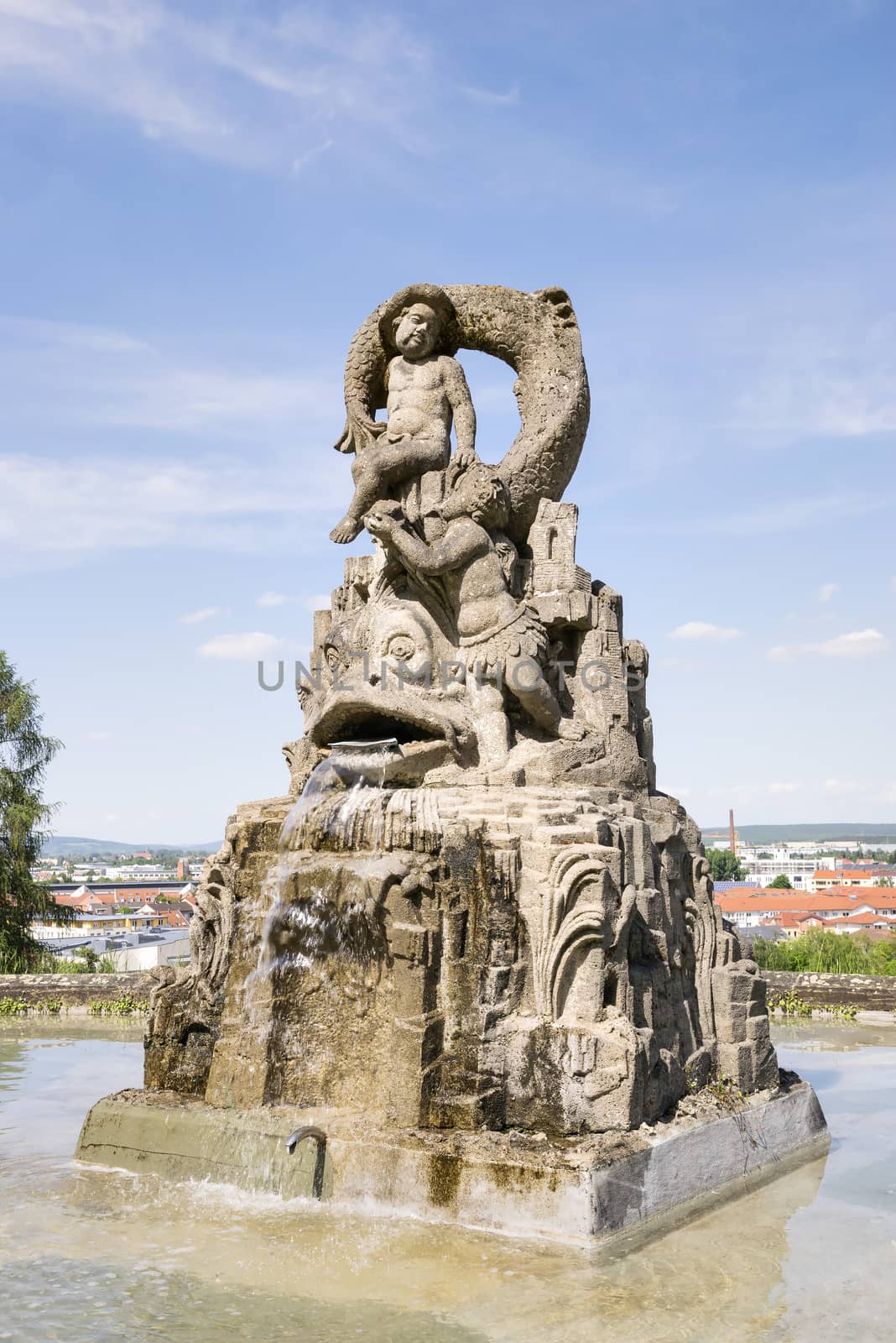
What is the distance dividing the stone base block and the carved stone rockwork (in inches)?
6.6

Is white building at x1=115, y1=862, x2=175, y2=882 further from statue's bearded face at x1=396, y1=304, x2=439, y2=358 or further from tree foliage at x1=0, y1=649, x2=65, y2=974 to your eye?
statue's bearded face at x1=396, y1=304, x2=439, y2=358

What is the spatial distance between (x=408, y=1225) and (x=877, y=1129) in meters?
3.80

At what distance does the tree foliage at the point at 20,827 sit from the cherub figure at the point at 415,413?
35.1 ft

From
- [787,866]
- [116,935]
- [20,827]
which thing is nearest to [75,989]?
[20,827]

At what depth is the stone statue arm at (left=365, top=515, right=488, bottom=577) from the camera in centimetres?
764

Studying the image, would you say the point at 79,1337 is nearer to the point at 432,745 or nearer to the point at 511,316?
the point at 432,745

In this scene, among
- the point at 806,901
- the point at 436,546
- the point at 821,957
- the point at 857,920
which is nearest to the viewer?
the point at 436,546

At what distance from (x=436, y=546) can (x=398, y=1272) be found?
4.15 metres

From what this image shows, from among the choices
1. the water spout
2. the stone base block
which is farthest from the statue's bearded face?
the water spout

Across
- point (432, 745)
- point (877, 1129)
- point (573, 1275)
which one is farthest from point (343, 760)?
point (877, 1129)

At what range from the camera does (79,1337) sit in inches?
174

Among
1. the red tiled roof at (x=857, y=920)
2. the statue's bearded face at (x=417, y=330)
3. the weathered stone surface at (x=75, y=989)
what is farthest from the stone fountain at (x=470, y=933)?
the red tiled roof at (x=857, y=920)

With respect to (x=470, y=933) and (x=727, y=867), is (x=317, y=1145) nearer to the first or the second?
(x=470, y=933)

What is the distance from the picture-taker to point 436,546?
7.69 m
